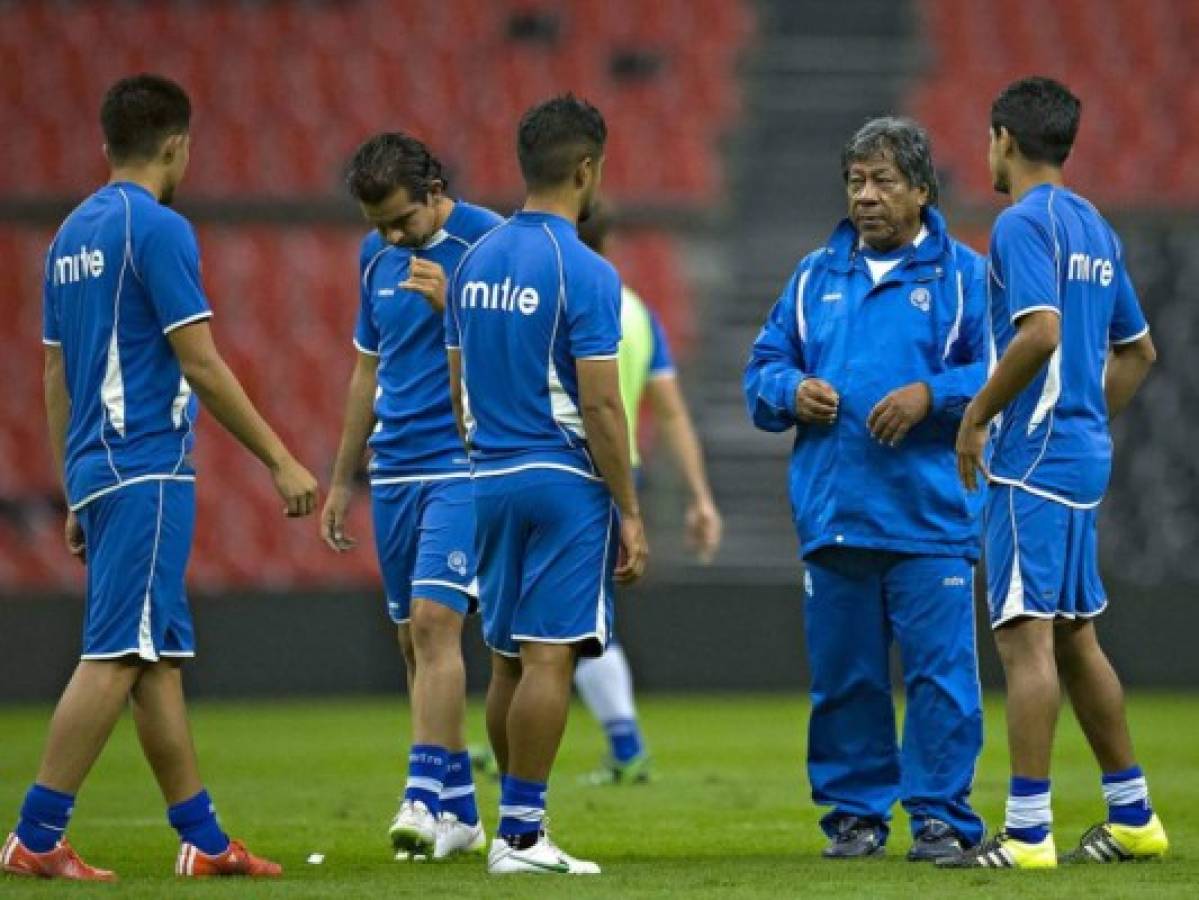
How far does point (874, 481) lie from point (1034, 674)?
0.74 meters

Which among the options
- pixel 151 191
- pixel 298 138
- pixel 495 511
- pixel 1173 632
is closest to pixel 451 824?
pixel 495 511

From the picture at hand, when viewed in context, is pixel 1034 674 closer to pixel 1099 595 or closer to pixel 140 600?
pixel 1099 595

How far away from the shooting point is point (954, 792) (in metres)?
6.78

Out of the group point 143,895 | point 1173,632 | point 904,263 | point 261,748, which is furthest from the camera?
point 1173,632

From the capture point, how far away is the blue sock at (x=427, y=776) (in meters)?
7.09

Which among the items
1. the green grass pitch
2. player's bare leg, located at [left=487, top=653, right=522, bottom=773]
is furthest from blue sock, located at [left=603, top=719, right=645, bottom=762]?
player's bare leg, located at [left=487, top=653, right=522, bottom=773]

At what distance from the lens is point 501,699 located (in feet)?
23.3

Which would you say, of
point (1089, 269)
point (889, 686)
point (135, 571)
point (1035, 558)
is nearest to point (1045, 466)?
point (1035, 558)

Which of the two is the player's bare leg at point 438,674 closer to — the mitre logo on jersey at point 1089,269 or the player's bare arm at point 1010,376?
the player's bare arm at point 1010,376

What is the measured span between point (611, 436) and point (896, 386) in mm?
877

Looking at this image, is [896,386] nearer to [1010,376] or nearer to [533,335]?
[1010,376]

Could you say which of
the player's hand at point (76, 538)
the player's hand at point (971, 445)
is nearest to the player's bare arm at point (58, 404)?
the player's hand at point (76, 538)

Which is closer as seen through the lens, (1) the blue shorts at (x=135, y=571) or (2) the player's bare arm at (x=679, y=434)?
(1) the blue shorts at (x=135, y=571)

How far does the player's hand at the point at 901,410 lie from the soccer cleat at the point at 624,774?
12.1 feet
